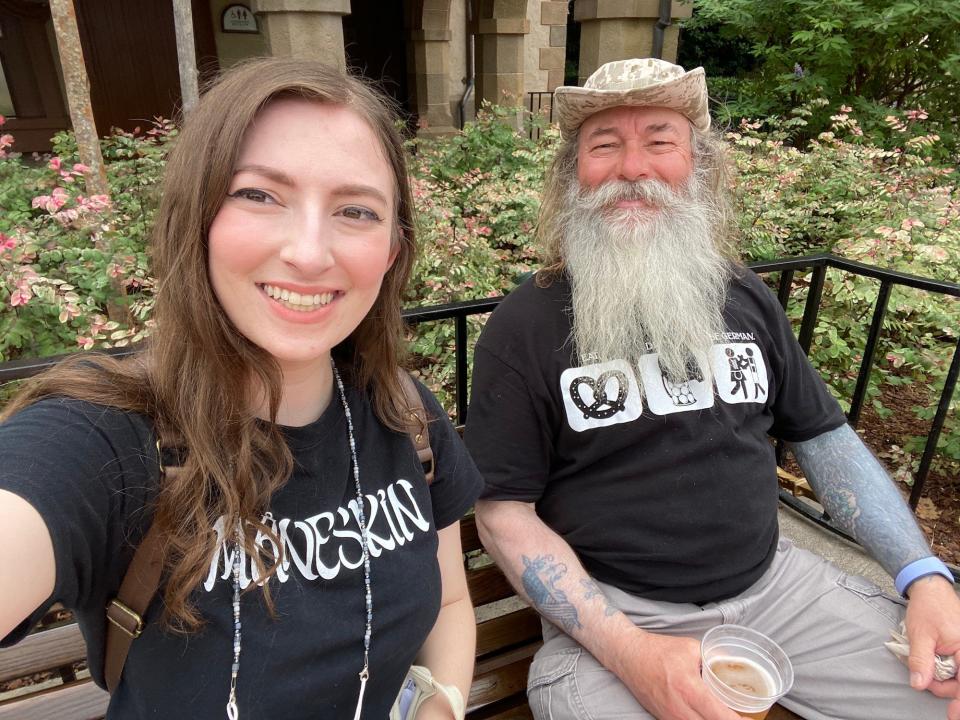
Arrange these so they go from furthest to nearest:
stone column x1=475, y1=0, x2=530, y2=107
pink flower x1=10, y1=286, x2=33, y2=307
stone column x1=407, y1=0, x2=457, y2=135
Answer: stone column x1=407, y1=0, x2=457, y2=135, stone column x1=475, y1=0, x2=530, y2=107, pink flower x1=10, y1=286, x2=33, y2=307

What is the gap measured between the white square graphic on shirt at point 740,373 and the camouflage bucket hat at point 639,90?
702mm

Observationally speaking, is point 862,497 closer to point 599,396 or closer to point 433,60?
point 599,396

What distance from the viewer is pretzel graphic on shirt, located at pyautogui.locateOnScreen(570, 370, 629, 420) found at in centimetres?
160

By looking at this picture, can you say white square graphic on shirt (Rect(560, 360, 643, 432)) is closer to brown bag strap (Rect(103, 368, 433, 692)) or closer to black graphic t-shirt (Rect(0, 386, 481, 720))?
black graphic t-shirt (Rect(0, 386, 481, 720))

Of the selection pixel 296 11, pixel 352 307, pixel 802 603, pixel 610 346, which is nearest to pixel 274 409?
pixel 352 307

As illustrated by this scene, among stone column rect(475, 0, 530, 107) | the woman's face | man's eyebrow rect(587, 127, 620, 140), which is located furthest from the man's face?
stone column rect(475, 0, 530, 107)

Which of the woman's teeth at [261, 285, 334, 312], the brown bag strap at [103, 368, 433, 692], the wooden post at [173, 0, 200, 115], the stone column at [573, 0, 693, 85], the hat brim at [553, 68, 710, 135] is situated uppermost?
the stone column at [573, 0, 693, 85]

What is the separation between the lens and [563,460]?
1653mm

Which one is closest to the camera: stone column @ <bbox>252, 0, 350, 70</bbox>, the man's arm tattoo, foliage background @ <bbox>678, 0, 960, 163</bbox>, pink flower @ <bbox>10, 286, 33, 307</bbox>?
the man's arm tattoo

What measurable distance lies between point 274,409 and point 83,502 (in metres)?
0.30

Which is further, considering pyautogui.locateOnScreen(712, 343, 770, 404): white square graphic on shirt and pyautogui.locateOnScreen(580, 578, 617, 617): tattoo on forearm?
pyautogui.locateOnScreen(712, 343, 770, 404): white square graphic on shirt

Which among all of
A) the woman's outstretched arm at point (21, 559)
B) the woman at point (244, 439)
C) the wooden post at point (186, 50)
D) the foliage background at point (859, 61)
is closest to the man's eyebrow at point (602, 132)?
the woman at point (244, 439)

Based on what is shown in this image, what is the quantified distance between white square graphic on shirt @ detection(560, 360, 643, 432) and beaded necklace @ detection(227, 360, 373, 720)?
64 cm

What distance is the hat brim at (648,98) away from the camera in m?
1.72
